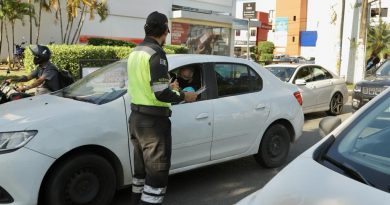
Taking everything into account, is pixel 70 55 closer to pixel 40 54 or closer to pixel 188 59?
pixel 40 54

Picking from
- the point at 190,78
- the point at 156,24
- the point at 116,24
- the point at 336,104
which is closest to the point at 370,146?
the point at 156,24

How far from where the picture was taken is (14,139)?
3.89m

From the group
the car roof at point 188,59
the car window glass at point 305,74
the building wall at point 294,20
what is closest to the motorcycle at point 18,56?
the car window glass at point 305,74

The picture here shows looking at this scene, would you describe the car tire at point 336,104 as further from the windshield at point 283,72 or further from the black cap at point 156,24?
the black cap at point 156,24

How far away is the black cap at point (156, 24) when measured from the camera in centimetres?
386

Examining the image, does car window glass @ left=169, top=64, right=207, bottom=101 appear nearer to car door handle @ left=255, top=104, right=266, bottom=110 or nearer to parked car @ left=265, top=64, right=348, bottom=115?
car door handle @ left=255, top=104, right=266, bottom=110

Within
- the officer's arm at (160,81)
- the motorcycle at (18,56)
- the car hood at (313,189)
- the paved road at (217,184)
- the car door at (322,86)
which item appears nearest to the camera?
the car hood at (313,189)

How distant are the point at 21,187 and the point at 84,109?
933 mm

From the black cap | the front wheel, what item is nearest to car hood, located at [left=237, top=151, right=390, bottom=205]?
the black cap

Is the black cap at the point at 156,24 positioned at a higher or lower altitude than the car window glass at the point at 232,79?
higher

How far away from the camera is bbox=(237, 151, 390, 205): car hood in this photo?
75.9 inches

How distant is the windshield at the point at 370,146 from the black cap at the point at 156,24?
190 centimetres

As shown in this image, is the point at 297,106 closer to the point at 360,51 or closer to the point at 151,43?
the point at 151,43

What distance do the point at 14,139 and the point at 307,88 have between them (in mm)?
7787
